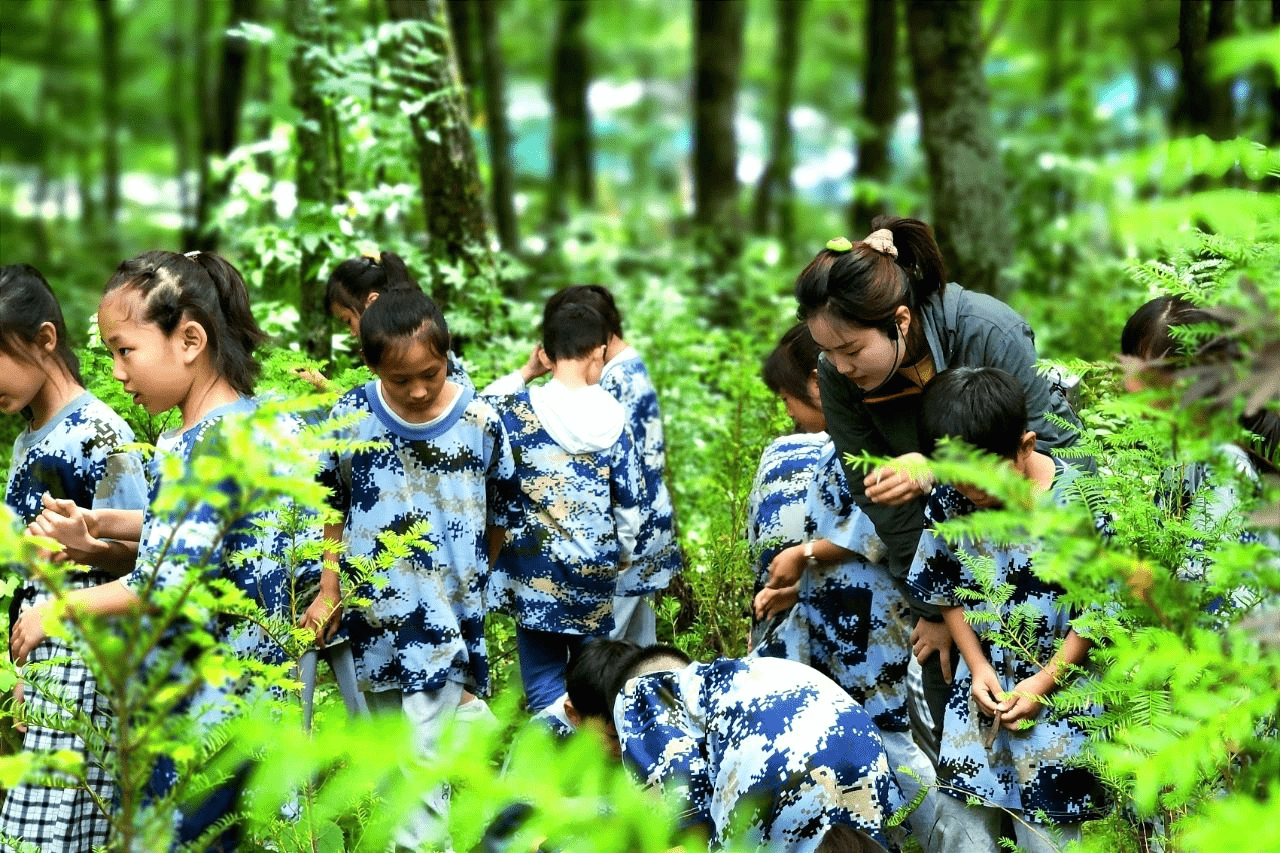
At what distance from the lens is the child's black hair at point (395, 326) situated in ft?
14.2

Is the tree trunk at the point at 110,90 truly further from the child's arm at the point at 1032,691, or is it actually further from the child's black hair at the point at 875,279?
the child's arm at the point at 1032,691

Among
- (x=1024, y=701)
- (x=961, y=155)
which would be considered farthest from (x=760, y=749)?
(x=961, y=155)

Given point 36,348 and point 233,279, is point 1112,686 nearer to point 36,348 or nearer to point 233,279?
point 233,279

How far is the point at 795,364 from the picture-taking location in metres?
5.03

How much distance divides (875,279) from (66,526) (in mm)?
2368

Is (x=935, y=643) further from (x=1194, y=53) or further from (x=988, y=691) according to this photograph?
(x=1194, y=53)

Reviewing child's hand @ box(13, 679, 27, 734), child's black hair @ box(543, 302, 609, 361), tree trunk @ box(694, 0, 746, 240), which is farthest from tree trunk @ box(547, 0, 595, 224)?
child's hand @ box(13, 679, 27, 734)

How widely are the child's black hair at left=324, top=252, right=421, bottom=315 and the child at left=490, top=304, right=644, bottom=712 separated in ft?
2.31

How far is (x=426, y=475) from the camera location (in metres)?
4.50

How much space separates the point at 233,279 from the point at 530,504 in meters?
1.96

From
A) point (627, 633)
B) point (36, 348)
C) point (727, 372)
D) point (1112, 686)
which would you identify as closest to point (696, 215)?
point (727, 372)

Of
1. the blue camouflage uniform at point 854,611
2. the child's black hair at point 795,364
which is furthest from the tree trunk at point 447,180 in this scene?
the blue camouflage uniform at point 854,611

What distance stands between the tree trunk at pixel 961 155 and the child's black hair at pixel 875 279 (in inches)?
203

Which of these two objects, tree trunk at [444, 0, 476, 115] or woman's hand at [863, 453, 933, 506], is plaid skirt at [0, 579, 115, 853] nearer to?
woman's hand at [863, 453, 933, 506]
